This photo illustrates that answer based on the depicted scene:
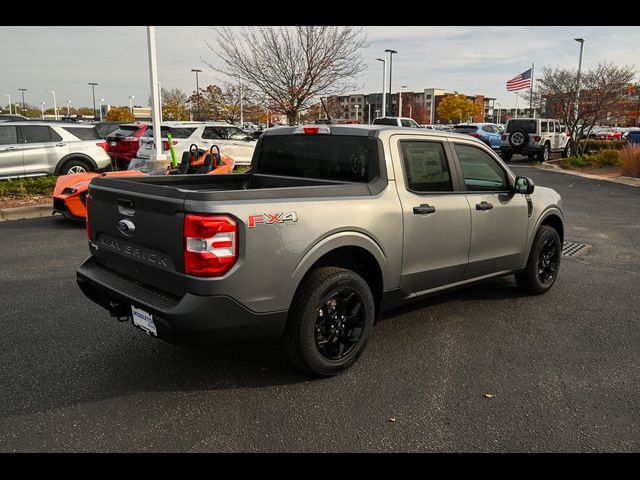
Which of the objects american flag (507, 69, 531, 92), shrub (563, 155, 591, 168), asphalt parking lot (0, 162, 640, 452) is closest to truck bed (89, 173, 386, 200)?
asphalt parking lot (0, 162, 640, 452)

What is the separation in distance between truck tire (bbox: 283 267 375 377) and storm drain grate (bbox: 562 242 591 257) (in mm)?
4934

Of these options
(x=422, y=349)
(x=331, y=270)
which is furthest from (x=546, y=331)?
(x=331, y=270)

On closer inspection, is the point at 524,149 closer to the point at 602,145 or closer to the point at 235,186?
the point at 602,145

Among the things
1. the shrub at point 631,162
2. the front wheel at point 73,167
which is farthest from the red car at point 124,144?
the shrub at point 631,162

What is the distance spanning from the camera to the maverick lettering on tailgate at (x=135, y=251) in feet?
10.8

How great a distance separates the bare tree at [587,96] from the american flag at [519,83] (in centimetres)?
629

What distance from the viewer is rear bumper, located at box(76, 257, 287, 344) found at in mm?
3082

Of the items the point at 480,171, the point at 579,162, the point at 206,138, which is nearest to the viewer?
the point at 480,171

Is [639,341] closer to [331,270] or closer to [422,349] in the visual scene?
[422,349]

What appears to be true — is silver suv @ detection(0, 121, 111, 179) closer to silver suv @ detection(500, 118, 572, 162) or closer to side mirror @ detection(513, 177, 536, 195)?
side mirror @ detection(513, 177, 536, 195)

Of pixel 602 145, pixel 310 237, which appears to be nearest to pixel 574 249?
pixel 310 237

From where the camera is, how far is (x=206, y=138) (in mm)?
16016

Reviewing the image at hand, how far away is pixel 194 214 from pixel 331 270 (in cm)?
102

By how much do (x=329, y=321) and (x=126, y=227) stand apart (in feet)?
4.83
